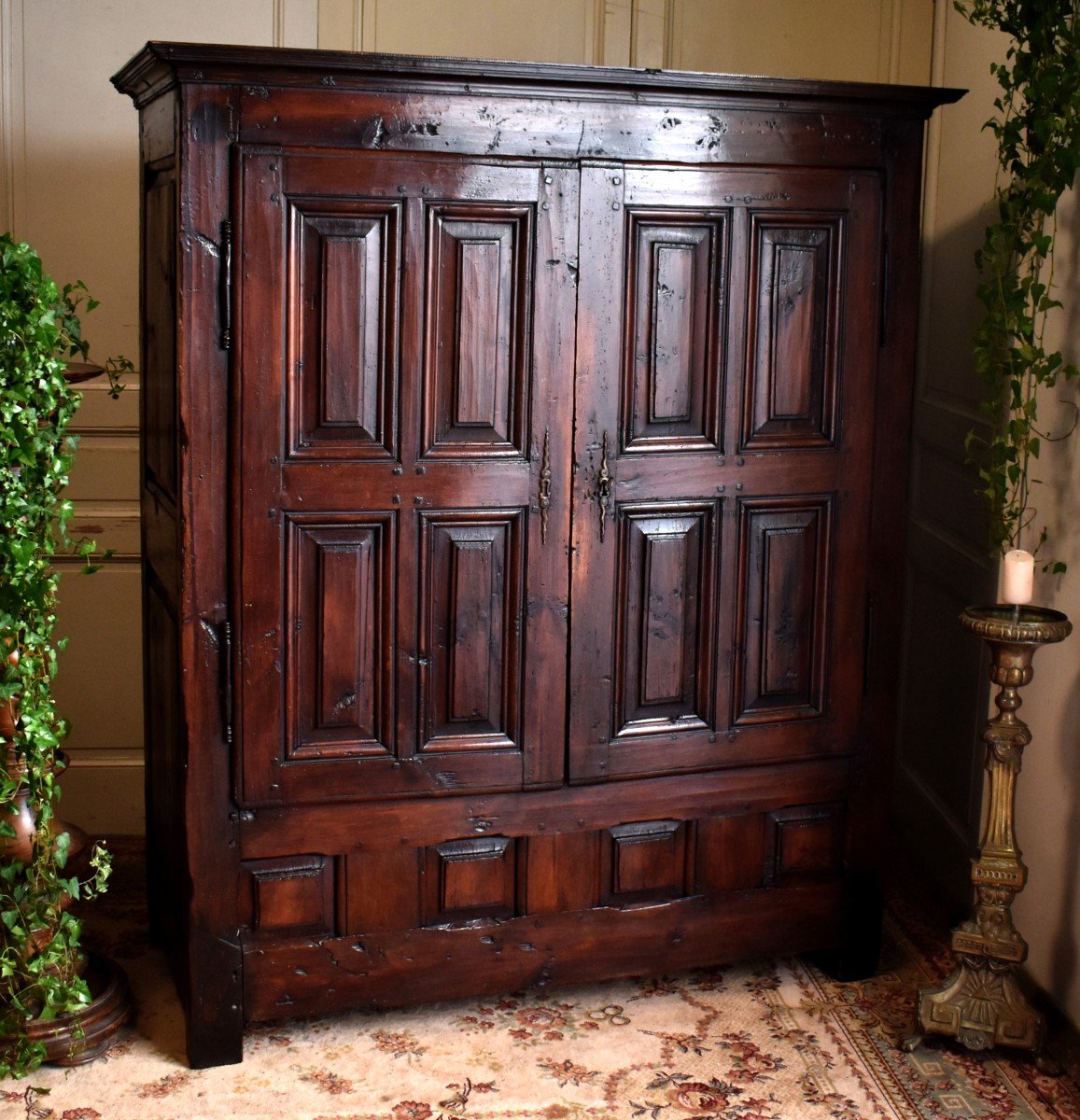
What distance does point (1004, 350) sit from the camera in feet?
10.8

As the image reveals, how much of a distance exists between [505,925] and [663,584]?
80 cm

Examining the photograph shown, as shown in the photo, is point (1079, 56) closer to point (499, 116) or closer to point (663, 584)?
point (499, 116)

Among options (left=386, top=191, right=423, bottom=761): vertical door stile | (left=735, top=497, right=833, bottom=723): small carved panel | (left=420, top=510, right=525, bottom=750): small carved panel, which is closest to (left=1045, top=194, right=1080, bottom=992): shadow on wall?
(left=735, top=497, right=833, bottom=723): small carved panel

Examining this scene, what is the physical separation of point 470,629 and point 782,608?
0.70 metres

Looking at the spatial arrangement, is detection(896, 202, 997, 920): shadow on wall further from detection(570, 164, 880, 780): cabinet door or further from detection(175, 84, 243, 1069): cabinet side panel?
detection(175, 84, 243, 1069): cabinet side panel

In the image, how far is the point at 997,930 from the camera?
3.01 metres

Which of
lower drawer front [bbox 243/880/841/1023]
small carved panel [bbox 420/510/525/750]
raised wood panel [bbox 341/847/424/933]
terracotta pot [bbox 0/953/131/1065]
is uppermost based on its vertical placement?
small carved panel [bbox 420/510/525/750]

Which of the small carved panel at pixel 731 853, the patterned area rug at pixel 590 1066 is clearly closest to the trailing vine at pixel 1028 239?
the small carved panel at pixel 731 853

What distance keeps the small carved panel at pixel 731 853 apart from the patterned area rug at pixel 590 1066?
10.2 inches

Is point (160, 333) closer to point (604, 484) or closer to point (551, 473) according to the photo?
point (551, 473)

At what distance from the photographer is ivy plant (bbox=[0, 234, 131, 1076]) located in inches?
106

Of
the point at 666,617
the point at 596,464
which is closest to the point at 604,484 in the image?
the point at 596,464

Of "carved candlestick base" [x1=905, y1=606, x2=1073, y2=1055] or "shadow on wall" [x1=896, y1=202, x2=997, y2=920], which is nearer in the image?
"carved candlestick base" [x1=905, y1=606, x2=1073, y2=1055]

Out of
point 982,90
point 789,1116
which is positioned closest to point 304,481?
point 789,1116
